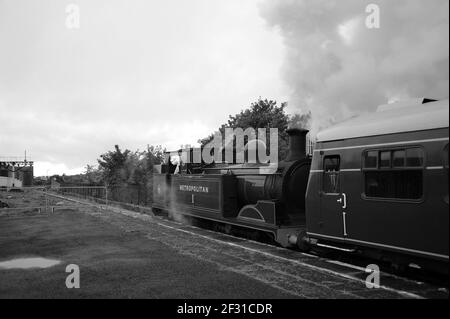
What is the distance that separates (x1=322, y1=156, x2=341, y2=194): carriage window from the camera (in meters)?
7.55

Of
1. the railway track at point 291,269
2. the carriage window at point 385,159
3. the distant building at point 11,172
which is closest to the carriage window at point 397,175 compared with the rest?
the carriage window at point 385,159

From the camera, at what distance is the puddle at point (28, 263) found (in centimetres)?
829

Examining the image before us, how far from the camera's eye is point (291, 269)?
7781 millimetres

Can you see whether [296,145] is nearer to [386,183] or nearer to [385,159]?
[385,159]

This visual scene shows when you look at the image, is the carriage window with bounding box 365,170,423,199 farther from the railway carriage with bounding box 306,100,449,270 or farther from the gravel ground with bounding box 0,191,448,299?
the gravel ground with bounding box 0,191,448,299

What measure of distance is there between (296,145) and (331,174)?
9.91ft

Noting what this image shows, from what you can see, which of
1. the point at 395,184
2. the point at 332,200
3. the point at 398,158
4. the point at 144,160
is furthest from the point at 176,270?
the point at 144,160

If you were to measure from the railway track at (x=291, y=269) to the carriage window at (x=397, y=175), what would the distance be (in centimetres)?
144

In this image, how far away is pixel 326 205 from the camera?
7699mm

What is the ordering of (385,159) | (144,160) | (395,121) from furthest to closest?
(144,160) < (385,159) < (395,121)

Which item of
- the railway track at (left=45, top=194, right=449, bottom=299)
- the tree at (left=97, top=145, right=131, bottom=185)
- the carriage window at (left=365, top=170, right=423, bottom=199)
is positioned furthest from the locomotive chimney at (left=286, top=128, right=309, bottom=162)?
the tree at (left=97, top=145, right=131, bottom=185)

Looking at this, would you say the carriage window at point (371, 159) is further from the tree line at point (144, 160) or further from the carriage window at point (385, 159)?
the tree line at point (144, 160)

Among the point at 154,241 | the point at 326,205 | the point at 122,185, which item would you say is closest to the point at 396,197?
the point at 326,205

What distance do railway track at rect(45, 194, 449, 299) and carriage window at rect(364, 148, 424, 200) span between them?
144 centimetres
